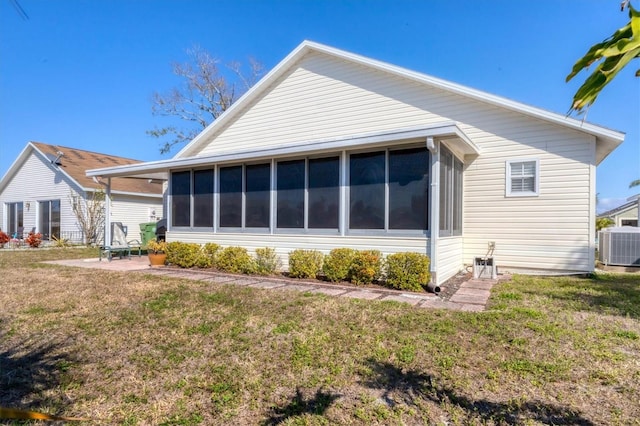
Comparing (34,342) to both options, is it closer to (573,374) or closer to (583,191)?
(573,374)

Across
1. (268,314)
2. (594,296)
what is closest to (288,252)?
(268,314)

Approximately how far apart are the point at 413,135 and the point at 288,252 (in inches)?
157

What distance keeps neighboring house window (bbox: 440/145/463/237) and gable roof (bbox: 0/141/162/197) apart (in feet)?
54.8

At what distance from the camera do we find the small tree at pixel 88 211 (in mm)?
18141

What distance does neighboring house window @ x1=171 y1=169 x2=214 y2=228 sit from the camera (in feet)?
33.8

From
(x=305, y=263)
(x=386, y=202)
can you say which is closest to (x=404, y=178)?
(x=386, y=202)

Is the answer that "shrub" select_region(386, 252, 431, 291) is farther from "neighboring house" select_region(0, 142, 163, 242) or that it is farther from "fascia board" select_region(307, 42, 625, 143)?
"neighboring house" select_region(0, 142, 163, 242)

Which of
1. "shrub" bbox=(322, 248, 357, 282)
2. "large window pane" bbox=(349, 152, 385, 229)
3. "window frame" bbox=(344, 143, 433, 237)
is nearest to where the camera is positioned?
"window frame" bbox=(344, 143, 433, 237)

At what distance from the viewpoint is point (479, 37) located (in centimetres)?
1240

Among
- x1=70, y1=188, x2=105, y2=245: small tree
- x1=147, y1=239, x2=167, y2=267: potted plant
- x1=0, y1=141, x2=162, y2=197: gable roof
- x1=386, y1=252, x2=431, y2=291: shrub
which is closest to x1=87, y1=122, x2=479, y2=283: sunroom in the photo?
x1=386, y1=252, x2=431, y2=291: shrub

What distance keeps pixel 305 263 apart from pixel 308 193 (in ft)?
5.44

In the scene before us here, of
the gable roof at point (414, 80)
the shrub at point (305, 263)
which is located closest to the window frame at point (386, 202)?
the shrub at point (305, 263)

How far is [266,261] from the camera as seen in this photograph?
884 cm

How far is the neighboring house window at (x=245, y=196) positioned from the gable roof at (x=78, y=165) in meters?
11.6
